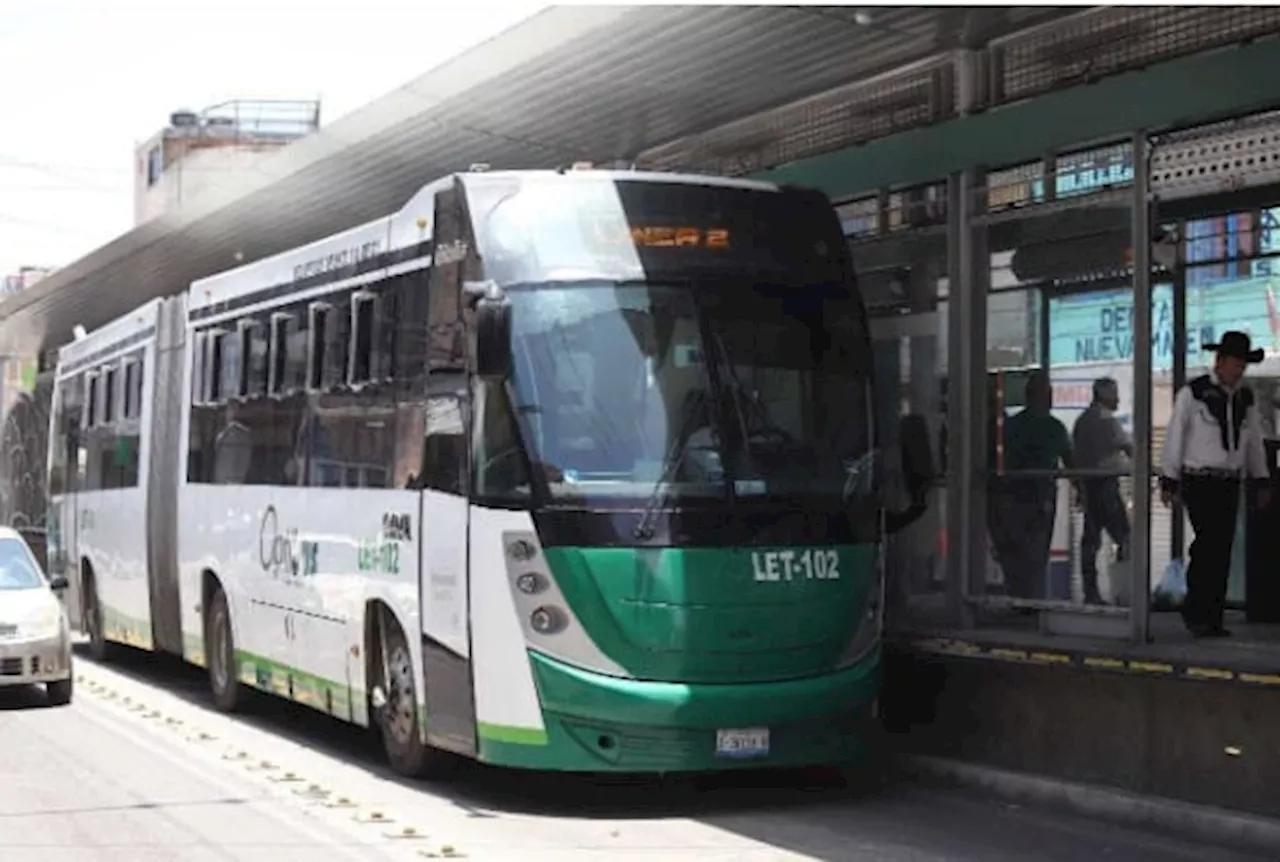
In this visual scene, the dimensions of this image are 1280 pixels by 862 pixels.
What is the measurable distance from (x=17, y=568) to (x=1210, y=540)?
1034 centimetres

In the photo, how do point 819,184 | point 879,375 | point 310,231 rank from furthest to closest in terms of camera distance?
point 310,231, point 819,184, point 879,375

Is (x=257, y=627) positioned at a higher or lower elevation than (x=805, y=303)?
lower

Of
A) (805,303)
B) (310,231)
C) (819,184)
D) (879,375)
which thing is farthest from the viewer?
(310,231)

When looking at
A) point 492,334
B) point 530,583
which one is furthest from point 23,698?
point 492,334

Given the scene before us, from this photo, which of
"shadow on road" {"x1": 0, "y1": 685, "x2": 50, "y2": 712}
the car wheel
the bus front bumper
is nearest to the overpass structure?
the bus front bumper

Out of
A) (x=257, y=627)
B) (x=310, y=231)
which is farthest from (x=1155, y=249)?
(x=310, y=231)

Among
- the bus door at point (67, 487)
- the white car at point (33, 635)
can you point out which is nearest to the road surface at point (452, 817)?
the white car at point (33, 635)

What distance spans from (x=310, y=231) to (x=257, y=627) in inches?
329

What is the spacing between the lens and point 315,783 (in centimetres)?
1136

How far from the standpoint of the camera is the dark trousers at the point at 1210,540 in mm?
10852

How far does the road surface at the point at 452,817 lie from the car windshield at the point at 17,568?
312 centimetres

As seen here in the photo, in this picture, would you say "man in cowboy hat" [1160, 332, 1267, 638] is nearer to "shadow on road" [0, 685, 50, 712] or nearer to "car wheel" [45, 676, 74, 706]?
"car wheel" [45, 676, 74, 706]

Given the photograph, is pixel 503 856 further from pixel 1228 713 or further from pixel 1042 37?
pixel 1042 37

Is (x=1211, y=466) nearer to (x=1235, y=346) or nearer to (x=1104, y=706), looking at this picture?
(x=1235, y=346)
